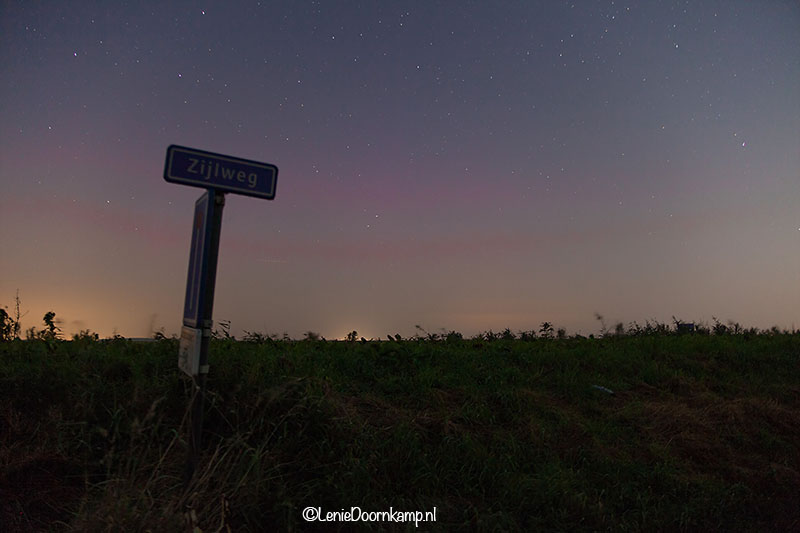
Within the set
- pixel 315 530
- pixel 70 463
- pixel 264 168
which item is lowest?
pixel 315 530

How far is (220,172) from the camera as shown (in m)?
3.74

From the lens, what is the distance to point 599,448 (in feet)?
18.5

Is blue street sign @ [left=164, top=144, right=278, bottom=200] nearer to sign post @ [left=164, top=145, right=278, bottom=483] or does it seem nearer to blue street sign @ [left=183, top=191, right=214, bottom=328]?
sign post @ [left=164, top=145, right=278, bottom=483]

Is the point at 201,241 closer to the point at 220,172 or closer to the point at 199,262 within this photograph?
the point at 199,262

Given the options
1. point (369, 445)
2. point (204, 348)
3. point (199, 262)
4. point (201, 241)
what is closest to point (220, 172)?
point (201, 241)

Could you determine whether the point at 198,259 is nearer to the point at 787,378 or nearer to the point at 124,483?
the point at 124,483

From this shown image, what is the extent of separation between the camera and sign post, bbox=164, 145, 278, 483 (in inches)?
143

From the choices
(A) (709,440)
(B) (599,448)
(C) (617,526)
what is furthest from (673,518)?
(A) (709,440)

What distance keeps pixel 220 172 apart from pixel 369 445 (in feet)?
9.01

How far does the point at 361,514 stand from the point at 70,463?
7.85ft

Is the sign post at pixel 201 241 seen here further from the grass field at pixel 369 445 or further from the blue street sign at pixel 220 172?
the grass field at pixel 369 445

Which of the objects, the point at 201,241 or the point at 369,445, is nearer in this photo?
the point at 201,241

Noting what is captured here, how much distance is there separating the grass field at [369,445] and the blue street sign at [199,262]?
2.22ft

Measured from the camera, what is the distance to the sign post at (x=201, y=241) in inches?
143
